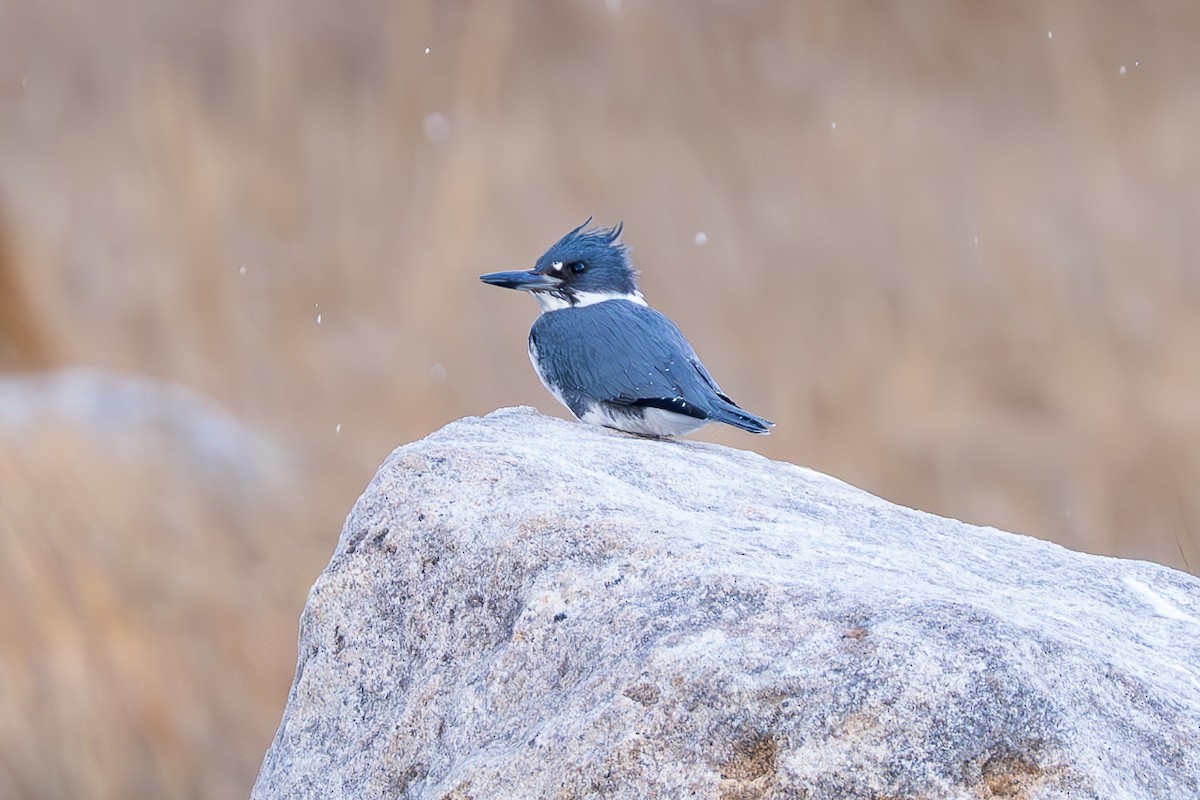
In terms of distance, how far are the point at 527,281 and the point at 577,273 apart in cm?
11

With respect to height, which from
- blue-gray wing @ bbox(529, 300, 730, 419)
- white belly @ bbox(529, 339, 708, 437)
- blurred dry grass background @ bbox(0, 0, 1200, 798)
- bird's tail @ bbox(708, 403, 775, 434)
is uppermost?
blurred dry grass background @ bbox(0, 0, 1200, 798)

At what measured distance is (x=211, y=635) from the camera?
4457 millimetres

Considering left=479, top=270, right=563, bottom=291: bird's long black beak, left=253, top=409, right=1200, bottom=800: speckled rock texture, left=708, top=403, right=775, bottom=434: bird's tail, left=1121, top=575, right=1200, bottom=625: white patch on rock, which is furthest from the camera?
left=479, top=270, right=563, bottom=291: bird's long black beak

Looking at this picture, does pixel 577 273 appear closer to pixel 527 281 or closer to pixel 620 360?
pixel 527 281

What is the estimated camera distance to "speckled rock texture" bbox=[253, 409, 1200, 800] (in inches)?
49.3

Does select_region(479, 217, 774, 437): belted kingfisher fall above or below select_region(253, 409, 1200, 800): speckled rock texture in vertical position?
above

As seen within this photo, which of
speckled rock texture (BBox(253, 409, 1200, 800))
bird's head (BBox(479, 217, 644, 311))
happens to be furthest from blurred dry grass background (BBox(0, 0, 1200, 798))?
speckled rock texture (BBox(253, 409, 1200, 800))

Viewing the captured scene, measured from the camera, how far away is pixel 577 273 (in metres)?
2.70

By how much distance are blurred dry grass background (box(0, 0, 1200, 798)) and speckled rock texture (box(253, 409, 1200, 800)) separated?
283 cm

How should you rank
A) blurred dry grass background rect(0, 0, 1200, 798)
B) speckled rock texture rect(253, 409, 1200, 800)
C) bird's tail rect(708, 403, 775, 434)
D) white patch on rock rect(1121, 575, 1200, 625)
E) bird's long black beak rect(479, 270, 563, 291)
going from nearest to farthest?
speckled rock texture rect(253, 409, 1200, 800)
white patch on rock rect(1121, 575, 1200, 625)
bird's tail rect(708, 403, 775, 434)
bird's long black beak rect(479, 270, 563, 291)
blurred dry grass background rect(0, 0, 1200, 798)

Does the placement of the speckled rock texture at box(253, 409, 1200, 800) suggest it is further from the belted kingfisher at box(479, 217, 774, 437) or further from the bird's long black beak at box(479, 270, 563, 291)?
the bird's long black beak at box(479, 270, 563, 291)

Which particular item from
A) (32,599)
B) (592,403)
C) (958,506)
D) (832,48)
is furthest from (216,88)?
(958,506)

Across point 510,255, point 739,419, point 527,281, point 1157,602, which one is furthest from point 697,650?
point 510,255

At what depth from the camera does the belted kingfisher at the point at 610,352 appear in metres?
2.38
